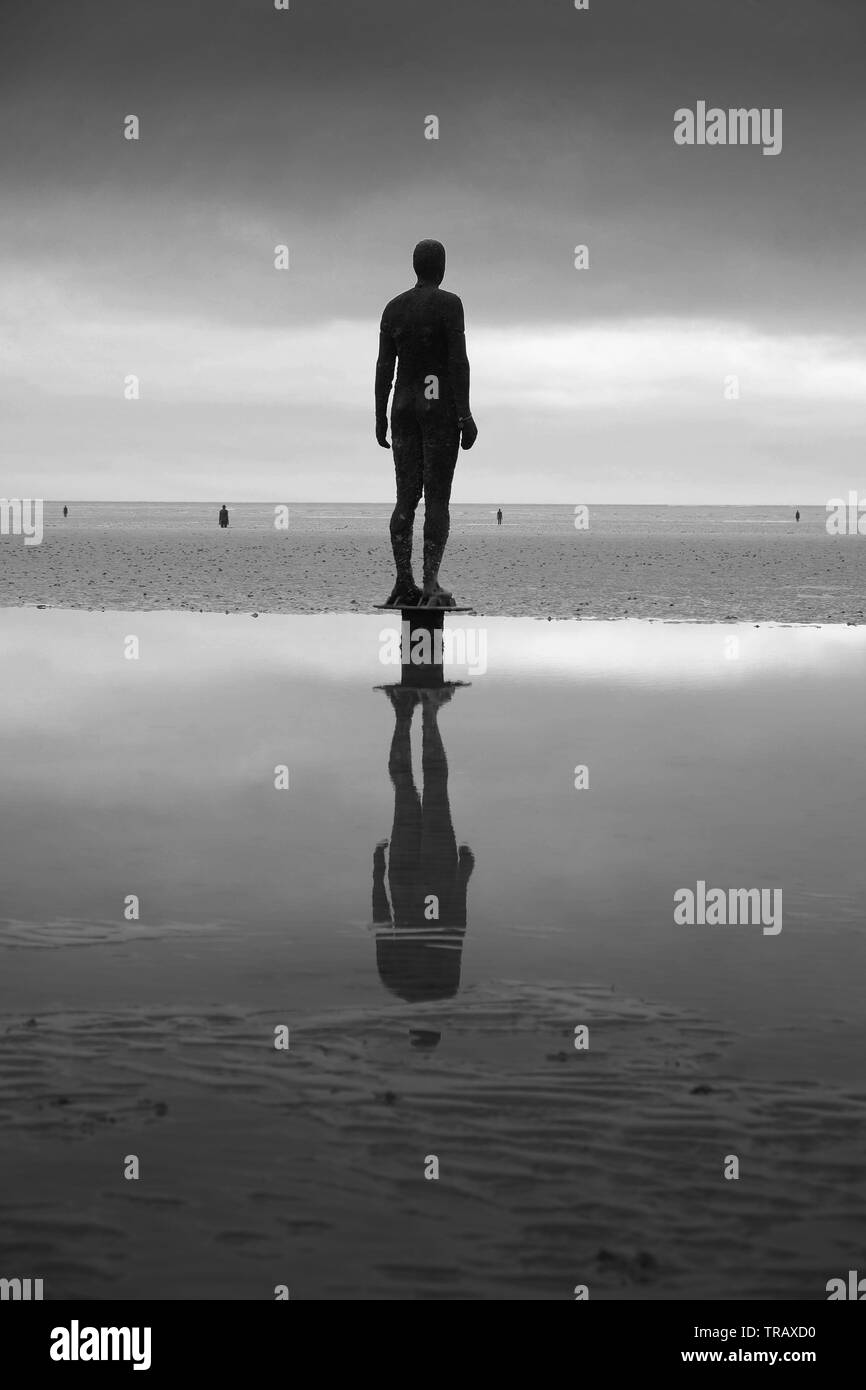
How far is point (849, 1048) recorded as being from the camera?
4.06 metres

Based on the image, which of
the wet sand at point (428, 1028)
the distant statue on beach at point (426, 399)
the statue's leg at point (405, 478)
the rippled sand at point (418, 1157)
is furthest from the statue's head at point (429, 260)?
the rippled sand at point (418, 1157)

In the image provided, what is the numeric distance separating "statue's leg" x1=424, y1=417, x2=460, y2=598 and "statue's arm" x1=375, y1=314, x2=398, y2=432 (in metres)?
0.63

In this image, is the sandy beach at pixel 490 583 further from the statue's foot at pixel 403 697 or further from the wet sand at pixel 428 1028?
the wet sand at pixel 428 1028

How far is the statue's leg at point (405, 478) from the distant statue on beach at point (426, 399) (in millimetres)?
10

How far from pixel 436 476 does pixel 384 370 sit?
1240mm

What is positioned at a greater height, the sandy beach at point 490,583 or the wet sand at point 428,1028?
the sandy beach at point 490,583

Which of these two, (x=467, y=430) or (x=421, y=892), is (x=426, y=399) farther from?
(x=421, y=892)

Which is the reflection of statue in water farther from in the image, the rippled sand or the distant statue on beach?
the distant statue on beach

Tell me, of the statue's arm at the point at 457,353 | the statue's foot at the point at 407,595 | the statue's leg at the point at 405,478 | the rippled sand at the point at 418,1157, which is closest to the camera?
the rippled sand at the point at 418,1157

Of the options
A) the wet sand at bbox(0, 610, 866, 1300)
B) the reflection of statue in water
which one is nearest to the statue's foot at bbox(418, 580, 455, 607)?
the wet sand at bbox(0, 610, 866, 1300)

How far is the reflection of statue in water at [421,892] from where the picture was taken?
4.64 m

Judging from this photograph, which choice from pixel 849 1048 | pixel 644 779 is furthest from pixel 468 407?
pixel 849 1048

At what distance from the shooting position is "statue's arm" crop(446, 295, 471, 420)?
15102mm

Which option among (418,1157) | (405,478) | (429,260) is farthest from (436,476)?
(418,1157)
